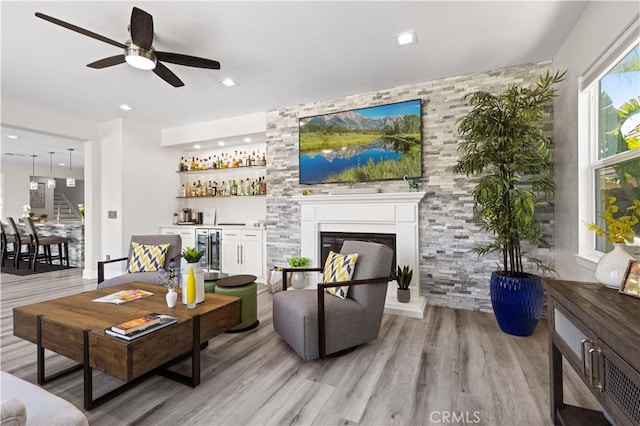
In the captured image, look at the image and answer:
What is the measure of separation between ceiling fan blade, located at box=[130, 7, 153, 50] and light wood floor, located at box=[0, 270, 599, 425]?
248 centimetres

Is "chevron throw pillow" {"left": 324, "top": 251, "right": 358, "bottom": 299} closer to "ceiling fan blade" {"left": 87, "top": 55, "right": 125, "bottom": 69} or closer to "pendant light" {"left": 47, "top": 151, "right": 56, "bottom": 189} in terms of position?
"ceiling fan blade" {"left": 87, "top": 55, "right": 125, "bottom": 69}

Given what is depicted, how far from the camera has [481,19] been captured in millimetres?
2461

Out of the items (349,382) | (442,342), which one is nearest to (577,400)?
(442,342)

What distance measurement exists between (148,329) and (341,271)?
1.50 meters

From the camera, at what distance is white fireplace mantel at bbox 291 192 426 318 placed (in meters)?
3.56

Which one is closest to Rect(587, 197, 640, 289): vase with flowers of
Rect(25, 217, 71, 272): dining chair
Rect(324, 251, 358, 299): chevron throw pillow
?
Rect(324, 251, 358, 299): chevron throw pillow

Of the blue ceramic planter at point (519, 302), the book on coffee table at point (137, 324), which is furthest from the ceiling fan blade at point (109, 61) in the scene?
the blue ceramic planter at point (519, 302)

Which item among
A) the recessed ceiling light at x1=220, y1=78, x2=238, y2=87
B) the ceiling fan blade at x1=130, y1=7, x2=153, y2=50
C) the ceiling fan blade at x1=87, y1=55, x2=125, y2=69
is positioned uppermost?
the recessed ceiling light at x1=220, y1=78, x2=238, y2=87

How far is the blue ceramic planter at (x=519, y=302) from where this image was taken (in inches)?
104

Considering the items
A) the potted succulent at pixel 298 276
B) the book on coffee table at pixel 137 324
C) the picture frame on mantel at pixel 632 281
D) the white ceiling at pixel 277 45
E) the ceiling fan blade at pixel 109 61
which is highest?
the white ceiling at pixel 277 45

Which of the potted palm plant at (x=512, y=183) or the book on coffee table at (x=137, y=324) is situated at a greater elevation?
the potted palm plant at (x=512, y=183)

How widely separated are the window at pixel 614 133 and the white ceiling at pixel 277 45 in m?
0.65

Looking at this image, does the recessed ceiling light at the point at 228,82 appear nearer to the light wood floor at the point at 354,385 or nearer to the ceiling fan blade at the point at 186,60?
the ceiling fan blade at the point at 186,60

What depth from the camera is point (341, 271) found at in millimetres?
2635
